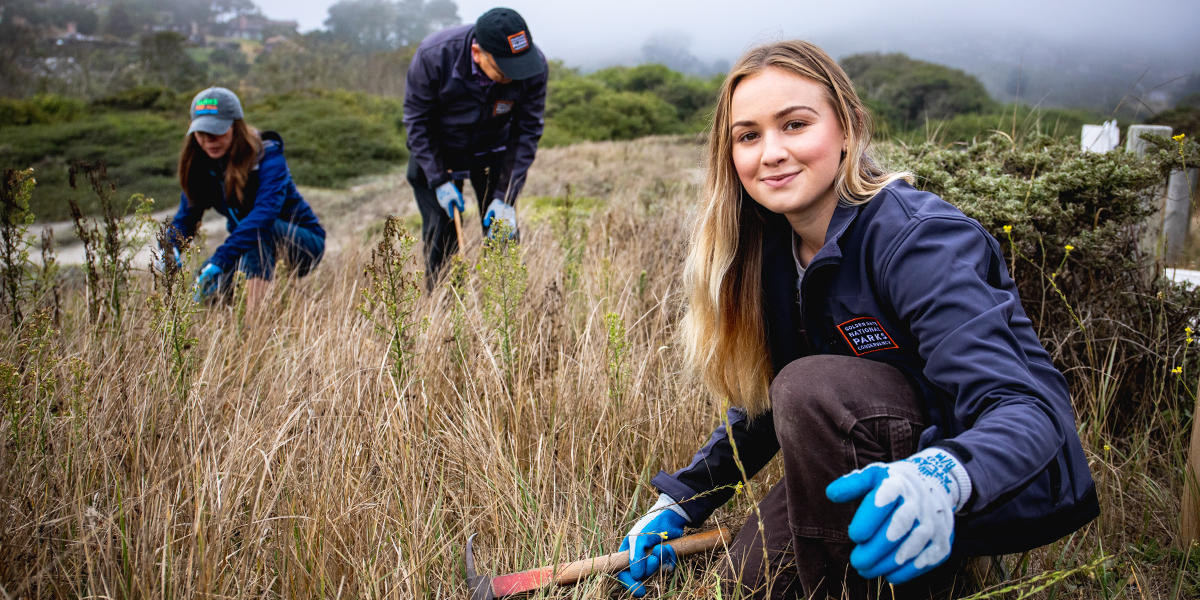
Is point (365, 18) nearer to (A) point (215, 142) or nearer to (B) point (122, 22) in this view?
(B) point (122, 22)

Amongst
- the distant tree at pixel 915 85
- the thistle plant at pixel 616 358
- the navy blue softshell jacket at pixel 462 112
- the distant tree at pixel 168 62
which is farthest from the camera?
the distant tree at pixel 168 62

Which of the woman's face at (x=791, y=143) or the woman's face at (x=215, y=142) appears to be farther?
the woman's face at (x=215, y=142)

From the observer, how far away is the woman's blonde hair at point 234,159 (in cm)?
385

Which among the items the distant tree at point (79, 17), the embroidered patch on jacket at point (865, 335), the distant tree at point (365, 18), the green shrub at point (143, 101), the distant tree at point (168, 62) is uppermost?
the distant tree at point (365, 18)

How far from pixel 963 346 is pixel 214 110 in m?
3.86

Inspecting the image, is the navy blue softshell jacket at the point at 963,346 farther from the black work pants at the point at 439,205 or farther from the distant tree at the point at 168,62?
the distant tree at the point at 168,62

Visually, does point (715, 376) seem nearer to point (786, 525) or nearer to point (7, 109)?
point (786, 525)

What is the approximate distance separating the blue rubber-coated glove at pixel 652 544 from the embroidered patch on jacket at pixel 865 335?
610 millimetres

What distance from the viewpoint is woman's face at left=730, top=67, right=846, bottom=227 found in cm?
148

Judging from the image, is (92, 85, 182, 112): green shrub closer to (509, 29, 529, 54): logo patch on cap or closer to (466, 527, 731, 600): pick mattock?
(509, 29, 529, 54): logo patch on cap

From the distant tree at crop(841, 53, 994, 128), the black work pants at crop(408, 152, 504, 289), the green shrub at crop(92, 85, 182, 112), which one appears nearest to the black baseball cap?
the black work pants at crop(408, 152, 504, 289)

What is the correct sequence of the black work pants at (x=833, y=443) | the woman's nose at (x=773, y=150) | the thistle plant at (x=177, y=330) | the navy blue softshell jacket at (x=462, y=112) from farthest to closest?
the navy blue softshell jacket at (x=462, y=112) < the thistle plant at (x=177, y=330) < the woman's nose at (x=773, y=150) < the black work pants at (x=833, y=443)

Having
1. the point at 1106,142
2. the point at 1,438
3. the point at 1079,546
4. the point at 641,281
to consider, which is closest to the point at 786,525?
the point at 1079,546

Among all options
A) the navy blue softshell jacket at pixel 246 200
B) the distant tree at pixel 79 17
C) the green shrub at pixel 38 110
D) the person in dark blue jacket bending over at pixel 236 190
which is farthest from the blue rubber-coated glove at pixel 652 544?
the distant tree at pixel 79 17
